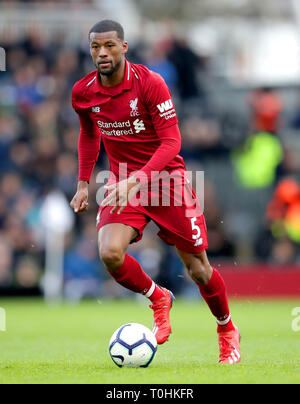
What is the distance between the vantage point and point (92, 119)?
24.0 ft

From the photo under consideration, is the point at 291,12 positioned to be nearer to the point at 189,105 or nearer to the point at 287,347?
the point at 189,105

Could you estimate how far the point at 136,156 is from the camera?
23.5ft

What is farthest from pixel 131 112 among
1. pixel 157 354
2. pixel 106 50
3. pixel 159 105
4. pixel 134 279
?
pixel 157 354

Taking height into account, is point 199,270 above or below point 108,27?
below

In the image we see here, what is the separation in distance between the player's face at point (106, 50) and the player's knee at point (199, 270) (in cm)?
165

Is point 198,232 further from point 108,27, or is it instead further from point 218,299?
point 108,27

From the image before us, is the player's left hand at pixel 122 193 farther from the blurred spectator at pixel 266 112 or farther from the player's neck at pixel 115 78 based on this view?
the blurred spectator at pixel 266 112

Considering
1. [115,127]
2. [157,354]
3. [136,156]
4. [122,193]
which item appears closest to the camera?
[122,193]

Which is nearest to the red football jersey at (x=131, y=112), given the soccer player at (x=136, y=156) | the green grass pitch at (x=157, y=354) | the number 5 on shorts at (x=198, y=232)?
the soccer player at (x=136, y=156)

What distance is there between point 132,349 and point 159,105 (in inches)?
73.8

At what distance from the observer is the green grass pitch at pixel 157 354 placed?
19.7 ft
